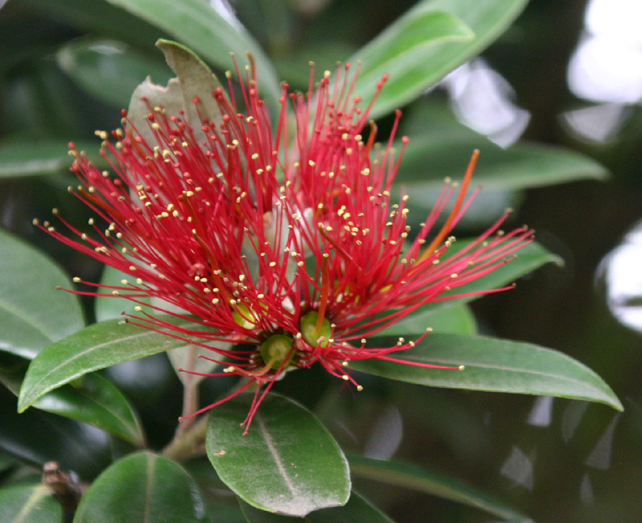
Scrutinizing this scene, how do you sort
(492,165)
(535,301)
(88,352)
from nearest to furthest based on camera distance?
1. (88,352)
2. (492,165)
3. (535,301)

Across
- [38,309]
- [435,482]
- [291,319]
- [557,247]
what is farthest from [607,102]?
[38,309]

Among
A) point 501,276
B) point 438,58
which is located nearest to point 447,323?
point 501,276

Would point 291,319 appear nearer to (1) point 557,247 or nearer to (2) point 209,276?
(2) point 209,276

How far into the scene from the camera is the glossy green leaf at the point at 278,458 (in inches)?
18.8

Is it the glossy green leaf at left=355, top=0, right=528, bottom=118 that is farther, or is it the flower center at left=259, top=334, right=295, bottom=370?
the glossy green leaf at left=355, top=0, right=528, bottom=118

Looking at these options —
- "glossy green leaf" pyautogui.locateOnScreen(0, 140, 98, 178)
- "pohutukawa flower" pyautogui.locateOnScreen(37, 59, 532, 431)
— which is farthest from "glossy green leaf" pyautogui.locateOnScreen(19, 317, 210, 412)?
"glossy green leaf" pyautogui.locateOnScreen(0, 140, 98, 178)

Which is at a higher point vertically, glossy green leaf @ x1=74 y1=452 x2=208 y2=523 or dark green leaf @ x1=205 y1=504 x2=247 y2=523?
glossy green leaf @ x1=74 y1=452 x2=208 y2=523

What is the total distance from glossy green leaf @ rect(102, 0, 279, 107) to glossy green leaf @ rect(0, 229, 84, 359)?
0.34 meters

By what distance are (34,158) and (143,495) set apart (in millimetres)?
539

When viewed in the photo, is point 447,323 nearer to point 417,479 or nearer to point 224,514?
point 417,479

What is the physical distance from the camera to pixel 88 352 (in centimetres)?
52

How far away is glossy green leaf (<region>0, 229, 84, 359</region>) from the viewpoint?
0.64 meters

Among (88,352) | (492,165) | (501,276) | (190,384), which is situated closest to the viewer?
(88,352)

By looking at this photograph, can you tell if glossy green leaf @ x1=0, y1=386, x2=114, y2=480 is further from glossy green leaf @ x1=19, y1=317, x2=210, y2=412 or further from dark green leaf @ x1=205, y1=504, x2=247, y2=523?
glossy green leaf @ x1=19, y1=317, x2=210, y2=412
